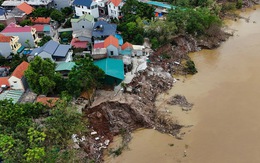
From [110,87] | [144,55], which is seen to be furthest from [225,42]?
[110,87]

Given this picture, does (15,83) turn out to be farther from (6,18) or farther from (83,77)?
(6,18)

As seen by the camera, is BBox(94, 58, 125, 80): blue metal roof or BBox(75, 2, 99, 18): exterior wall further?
BBox(75, 2, 99, 18): exterior wall

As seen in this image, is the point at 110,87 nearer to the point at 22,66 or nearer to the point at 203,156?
the point at 22,66

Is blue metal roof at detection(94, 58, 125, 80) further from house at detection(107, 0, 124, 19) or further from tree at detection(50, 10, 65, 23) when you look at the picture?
tree at detection(50, 10, 65, 23)

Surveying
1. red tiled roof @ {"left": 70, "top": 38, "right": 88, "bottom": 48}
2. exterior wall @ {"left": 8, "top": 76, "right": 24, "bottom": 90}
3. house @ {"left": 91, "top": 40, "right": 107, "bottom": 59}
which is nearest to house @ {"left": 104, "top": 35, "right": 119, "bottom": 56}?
house @ {"left": 91, "top": 40, "right": 107, "bottom": 59}

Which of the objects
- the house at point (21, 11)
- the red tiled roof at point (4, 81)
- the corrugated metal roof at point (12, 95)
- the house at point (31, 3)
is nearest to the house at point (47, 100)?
the corrugated metal roof at point (12, 95)

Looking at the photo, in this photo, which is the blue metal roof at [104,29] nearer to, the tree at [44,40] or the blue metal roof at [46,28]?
the tree at [44,40]
